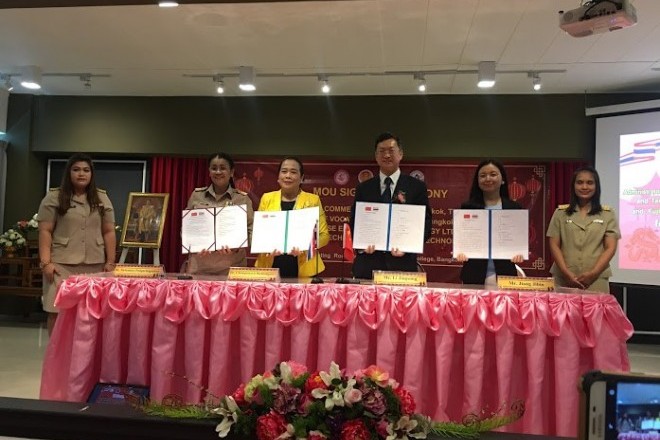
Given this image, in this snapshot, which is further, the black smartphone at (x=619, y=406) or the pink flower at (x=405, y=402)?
the pink flower at (x=405, y=402)

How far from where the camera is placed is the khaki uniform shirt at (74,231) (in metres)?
2.87

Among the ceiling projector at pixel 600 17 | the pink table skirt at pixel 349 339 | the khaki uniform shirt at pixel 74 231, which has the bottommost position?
the pink table skirt at pixel 349 339

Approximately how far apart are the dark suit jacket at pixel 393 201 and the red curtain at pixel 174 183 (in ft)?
12.0

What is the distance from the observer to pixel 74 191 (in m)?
2.94

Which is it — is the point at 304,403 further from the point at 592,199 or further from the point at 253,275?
the point at 592,199

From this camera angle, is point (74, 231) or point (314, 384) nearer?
point (314, 384)

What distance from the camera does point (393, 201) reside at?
260 centimetres

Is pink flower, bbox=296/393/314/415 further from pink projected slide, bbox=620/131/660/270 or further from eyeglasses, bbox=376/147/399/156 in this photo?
pink projected slide, bbox=620/131/660/270

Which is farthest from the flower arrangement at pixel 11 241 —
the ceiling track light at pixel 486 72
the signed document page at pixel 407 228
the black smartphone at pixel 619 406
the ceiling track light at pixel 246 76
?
the black smartphone at pixel 619 406

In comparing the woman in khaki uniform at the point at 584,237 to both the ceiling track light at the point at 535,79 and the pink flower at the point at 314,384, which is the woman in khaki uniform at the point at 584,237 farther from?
the pink flower at the point at 314,384

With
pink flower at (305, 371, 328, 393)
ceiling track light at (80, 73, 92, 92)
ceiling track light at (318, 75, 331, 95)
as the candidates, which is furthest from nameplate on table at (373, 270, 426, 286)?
ceiling track light at (80, 73, 92, 92)

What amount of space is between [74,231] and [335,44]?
2.39 m

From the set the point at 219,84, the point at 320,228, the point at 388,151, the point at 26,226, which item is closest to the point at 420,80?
the point at 219,84

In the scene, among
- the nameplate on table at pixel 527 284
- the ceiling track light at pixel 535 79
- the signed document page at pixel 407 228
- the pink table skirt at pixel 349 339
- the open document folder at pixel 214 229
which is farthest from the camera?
the ceiling track light at pixel 535 79
